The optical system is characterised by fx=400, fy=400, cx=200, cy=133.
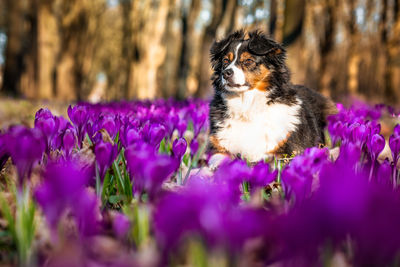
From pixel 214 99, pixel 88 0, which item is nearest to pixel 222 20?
pixel 214 99

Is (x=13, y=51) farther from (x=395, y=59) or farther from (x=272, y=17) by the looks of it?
(x=395, y=59)

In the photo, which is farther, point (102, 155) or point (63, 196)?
point (102, 155)

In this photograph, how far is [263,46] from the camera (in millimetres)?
4137

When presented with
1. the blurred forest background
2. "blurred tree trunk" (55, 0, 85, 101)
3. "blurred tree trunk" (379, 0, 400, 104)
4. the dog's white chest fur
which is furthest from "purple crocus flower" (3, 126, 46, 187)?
"blurred tree trunk" (55, 0, 85, 101)

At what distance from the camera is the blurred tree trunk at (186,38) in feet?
46.9

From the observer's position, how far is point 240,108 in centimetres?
396

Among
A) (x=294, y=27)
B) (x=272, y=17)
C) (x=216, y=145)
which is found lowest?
(x=216, y=145)

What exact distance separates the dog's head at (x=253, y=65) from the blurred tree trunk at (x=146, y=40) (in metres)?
13.6

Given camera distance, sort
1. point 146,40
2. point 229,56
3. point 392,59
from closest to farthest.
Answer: point 229,56
point 392,59
point 146,40

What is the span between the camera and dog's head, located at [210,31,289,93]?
156 inches

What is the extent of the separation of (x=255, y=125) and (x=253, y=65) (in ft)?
2.29

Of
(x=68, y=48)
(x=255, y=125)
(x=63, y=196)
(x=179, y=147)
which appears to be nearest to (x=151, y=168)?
(x=63, y=196)

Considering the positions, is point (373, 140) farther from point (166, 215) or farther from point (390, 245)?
point (166, 215)

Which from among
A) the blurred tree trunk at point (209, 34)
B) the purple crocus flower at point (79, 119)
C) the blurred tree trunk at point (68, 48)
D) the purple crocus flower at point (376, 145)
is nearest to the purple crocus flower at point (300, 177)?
the purple crocus flower at point (376, 145)
